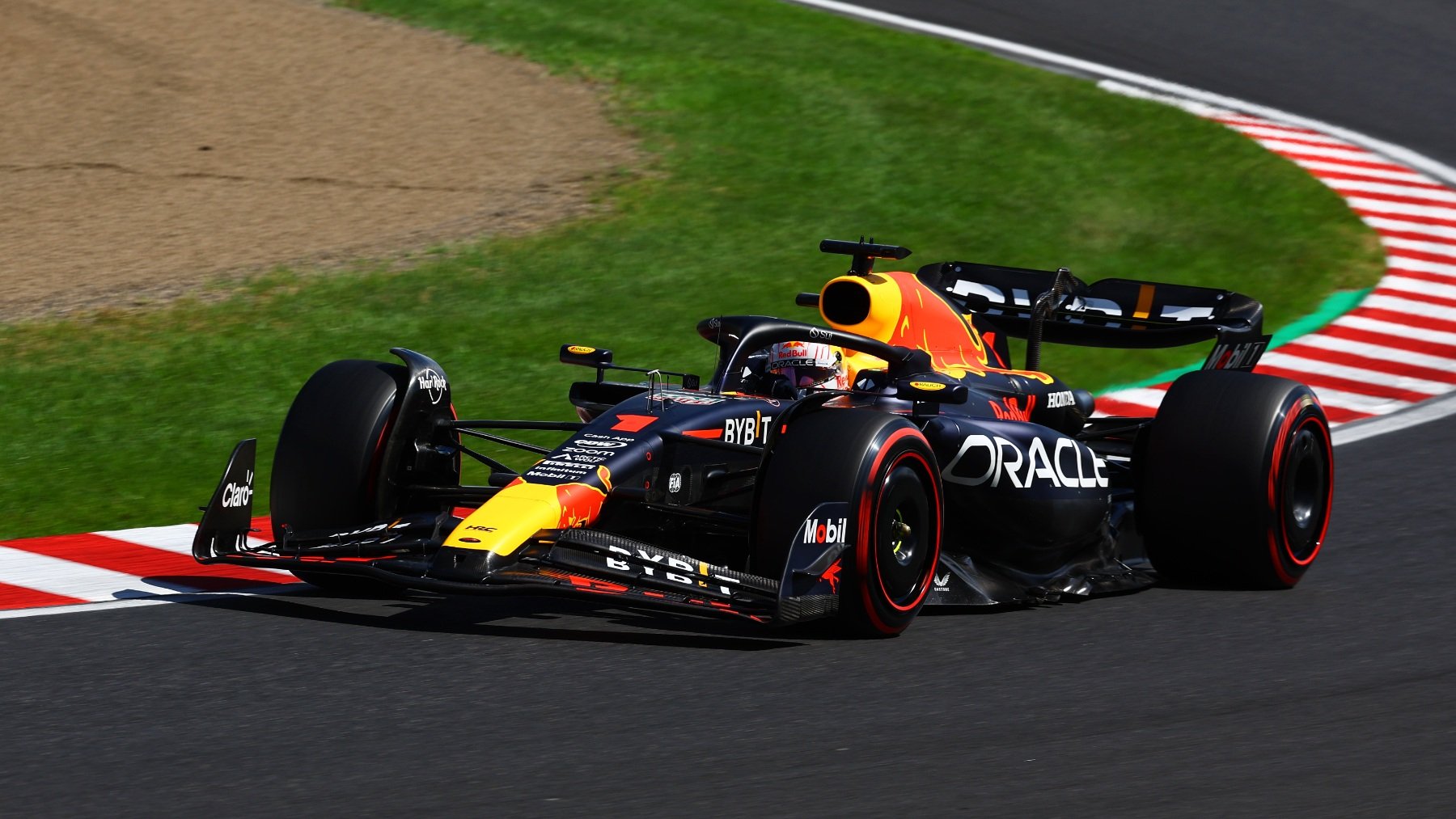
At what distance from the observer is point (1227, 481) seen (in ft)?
23.3

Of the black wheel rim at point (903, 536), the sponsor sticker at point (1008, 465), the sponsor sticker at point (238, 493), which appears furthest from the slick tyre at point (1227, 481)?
the sponsor sticker at point (238, 493)

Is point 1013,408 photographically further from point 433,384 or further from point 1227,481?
point 433,384

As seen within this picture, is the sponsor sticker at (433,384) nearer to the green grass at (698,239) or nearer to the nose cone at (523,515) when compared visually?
the nose cone at (523,515)

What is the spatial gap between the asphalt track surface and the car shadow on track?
0.02 meters

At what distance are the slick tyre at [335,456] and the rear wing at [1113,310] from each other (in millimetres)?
2659

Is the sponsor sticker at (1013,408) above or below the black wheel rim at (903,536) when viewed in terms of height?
above

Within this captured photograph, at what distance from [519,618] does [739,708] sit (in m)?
1.39

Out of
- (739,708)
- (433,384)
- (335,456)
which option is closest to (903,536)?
(739,708)

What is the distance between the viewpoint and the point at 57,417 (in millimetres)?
10344

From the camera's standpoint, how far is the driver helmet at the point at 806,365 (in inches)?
284

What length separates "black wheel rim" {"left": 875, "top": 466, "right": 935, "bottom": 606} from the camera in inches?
247

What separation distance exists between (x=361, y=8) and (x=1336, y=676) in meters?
15.3

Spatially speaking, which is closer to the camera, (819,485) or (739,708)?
(739,708)

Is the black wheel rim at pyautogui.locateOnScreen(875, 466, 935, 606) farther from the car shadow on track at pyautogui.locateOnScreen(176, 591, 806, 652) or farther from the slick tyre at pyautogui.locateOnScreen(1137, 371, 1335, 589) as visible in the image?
the slick tyre at pyautogui.locateOnScreen(1137, 371, 1335, 589)
